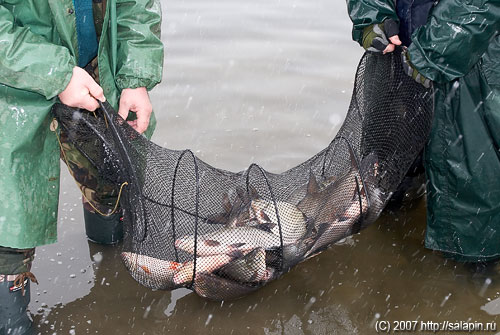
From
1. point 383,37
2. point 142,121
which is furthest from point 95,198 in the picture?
point 383,37

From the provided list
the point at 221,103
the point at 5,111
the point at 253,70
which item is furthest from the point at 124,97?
the point at 253,70

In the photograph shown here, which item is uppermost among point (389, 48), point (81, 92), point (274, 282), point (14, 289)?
point (389, 48)

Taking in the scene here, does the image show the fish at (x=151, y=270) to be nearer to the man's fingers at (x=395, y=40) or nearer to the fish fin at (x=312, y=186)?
the fish fin at (x=312, y=186)

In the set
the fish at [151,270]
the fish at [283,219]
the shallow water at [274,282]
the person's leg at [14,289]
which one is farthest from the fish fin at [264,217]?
the person's leg at [14,289]

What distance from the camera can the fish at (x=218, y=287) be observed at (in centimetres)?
282

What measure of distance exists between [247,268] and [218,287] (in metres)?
0.18

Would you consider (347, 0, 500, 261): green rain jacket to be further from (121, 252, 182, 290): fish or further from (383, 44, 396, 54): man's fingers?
(121, 252, 182, 290): fish

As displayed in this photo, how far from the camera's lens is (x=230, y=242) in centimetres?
294

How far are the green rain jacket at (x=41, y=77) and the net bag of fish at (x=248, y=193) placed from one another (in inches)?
6.7

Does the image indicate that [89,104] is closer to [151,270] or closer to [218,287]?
[151,270]

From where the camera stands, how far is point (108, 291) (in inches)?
127

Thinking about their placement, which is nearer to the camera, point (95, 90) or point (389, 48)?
point (95, 90)

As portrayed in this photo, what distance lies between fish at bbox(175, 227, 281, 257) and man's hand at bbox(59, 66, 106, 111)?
2.77 ft

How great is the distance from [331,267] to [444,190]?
0.81 metres
